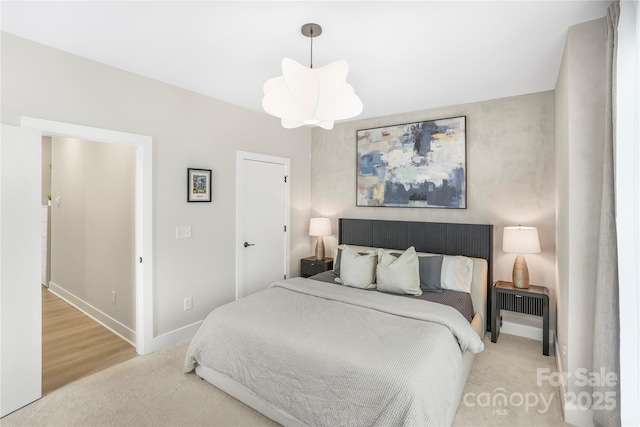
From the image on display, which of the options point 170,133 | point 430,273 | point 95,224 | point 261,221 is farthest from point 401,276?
point 95,224

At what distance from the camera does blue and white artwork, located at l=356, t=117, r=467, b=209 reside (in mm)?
3588

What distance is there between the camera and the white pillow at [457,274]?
304 cm

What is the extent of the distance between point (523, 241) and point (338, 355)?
2.19 metres

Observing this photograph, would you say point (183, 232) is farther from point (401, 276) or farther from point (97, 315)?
point (401, 276)

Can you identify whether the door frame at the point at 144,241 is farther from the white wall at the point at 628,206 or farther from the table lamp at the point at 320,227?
the white wall at the point at 628,206

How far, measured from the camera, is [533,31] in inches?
81.6

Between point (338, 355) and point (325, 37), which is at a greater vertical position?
point (325, 37)

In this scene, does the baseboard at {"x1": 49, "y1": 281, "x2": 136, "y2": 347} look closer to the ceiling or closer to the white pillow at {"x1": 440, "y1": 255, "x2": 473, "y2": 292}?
the ceiling

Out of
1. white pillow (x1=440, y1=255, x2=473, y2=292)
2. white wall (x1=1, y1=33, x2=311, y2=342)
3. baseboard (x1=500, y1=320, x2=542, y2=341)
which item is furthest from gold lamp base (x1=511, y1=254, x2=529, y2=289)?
white wall (x1=1, y1=33, x2=311, y2=342)

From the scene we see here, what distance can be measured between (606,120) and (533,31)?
2.63 feet

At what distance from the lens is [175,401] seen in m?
2.21

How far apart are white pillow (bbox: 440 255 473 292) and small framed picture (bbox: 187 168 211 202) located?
255 cm


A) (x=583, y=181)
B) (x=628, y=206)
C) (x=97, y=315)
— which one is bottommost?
(x=97, y=315)

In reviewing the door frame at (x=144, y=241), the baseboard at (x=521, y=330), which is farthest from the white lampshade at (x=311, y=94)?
the baseboard at (x=521, y=330)
